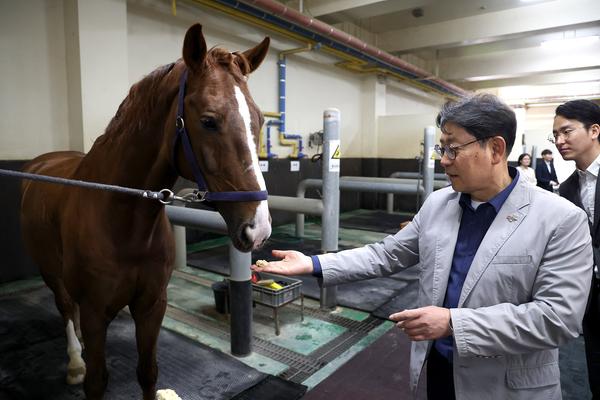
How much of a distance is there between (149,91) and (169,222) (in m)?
0.86

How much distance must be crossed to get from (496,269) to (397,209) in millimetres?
7034

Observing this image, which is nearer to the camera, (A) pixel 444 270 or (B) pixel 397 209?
(A) pixel 444 270

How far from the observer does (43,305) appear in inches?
108

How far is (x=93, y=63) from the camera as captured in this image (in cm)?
338

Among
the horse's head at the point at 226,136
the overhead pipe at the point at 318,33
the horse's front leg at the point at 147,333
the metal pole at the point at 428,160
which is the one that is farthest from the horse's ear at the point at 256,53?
the metal pole at the point at 428,160

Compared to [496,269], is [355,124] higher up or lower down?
higher up

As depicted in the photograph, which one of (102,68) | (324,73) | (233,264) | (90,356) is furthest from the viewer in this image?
(324,73)

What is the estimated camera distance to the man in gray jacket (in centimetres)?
80

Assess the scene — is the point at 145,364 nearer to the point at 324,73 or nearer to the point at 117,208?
the point at 117,208

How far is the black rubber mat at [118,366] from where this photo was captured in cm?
179

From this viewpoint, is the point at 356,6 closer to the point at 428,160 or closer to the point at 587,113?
the point at 428,160

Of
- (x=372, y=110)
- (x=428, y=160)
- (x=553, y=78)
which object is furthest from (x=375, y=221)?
(x=553, y=78)

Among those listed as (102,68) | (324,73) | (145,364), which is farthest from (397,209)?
(145,364)

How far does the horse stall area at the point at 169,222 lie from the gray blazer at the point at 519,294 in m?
0.51
